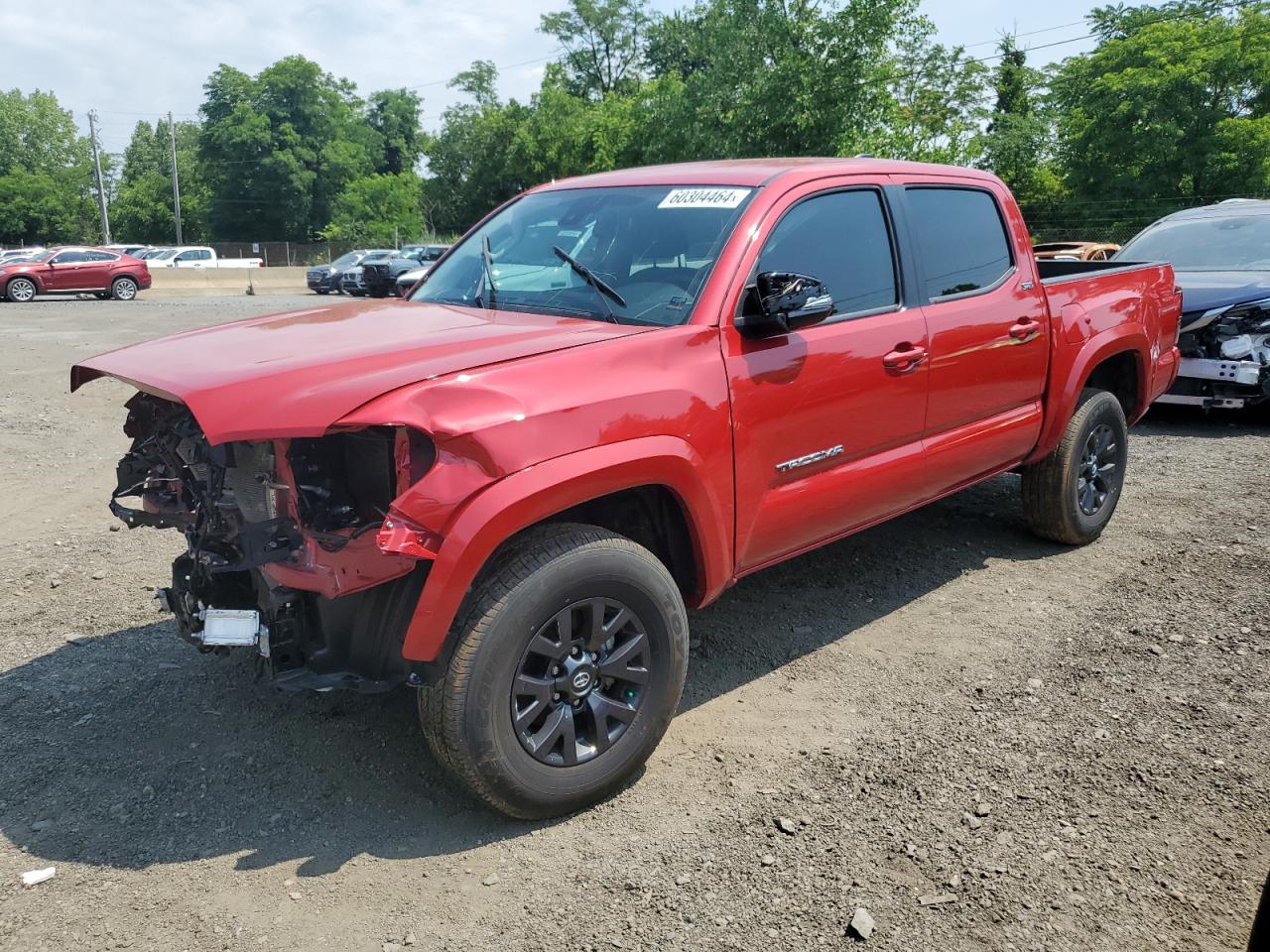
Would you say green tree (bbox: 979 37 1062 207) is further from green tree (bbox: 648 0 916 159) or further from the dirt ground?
the dirt ground

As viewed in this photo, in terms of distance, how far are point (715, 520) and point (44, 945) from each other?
2.19m

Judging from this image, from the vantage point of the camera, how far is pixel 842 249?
4020mm

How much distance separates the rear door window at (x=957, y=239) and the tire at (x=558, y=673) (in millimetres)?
2032

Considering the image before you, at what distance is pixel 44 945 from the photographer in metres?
2.60

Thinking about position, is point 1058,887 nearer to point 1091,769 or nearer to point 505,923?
point 1091,769

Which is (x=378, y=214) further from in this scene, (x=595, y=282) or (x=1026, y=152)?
(x=595, y=282)

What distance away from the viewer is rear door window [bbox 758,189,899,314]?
3.79 meters

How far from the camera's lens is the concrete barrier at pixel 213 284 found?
124 feet

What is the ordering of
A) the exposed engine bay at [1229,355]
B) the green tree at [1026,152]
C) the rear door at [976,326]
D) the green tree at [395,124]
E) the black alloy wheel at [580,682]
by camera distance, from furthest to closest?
the green tree at [395,124], the green tree at [1026,152], the exposed engine bay at [1229,355], the rear door at [976,326], the black alloy wheel at [580,682]

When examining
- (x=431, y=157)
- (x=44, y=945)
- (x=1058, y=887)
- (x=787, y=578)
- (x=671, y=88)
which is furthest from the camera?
(x=431, y=157)

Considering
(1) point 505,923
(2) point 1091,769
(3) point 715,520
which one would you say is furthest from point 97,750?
(2) point 1091,769

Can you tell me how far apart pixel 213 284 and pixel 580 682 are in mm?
41544

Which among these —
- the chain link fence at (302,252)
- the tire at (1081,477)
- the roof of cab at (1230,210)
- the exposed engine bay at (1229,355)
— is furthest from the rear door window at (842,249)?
the chain link fence at (302,252)

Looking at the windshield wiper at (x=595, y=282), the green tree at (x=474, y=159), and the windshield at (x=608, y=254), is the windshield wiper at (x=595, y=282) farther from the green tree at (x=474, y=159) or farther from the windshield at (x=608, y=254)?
the green tree at (x=474, y=159)
